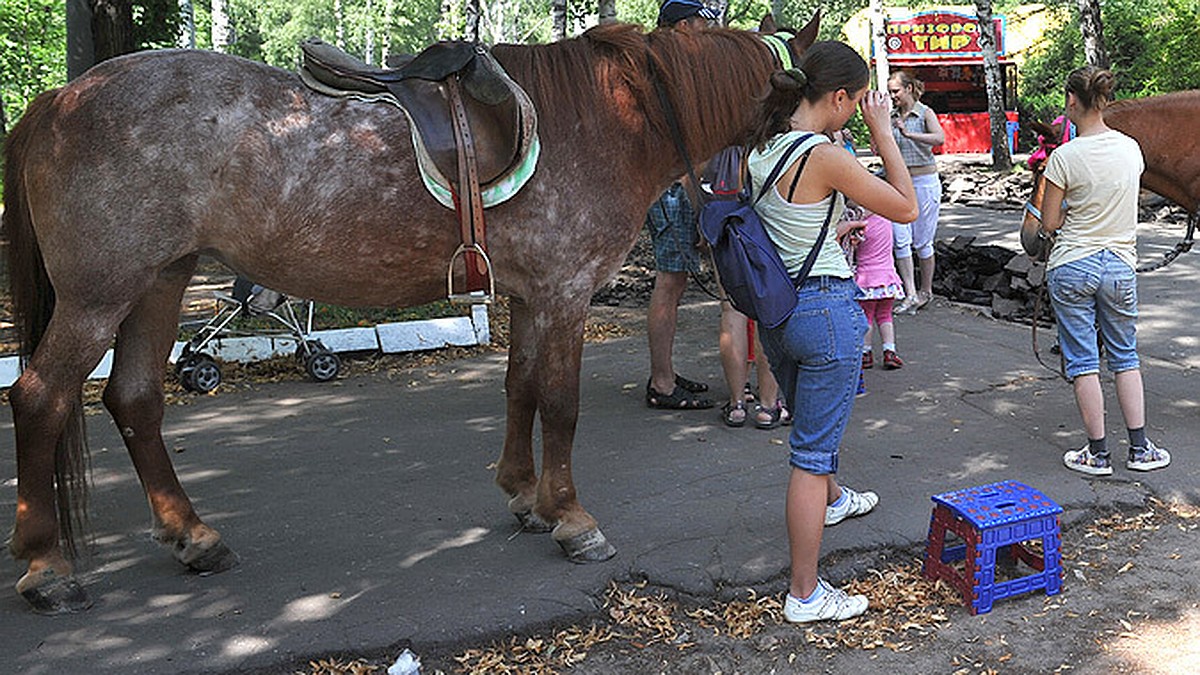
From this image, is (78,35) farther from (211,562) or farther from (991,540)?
(991,540)

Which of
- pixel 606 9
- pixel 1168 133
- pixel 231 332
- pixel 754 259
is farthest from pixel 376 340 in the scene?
pixel 1168 133

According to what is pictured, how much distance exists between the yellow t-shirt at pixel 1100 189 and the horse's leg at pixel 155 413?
402 centimetres

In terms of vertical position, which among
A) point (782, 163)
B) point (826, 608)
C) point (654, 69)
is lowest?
point (826, 608)

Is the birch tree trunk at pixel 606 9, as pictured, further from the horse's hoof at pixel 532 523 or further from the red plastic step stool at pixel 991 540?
the red plastic step stool at pixel 991 540

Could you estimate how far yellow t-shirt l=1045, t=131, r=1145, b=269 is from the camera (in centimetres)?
490

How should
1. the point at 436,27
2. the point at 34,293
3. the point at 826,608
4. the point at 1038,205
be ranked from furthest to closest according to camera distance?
the point at 436,27, the point at 1038,205, the point at 34,293, the point at 826,608

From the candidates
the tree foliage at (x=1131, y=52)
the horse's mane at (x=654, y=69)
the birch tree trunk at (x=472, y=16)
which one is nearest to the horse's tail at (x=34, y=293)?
the horse's mane at (x=654, y=69)

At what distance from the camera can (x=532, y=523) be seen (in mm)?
4477

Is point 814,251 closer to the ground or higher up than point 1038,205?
higher up

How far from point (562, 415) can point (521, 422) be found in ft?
1.45

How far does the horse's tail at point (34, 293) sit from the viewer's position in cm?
384

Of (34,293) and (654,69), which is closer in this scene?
(34,293)

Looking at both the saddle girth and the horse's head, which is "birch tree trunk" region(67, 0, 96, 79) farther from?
the horse's head

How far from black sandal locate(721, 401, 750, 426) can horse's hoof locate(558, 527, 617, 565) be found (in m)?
1.96
